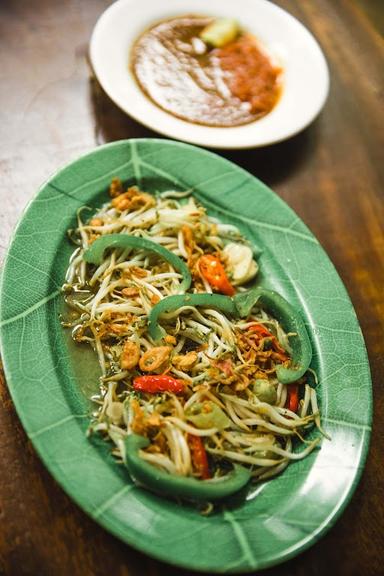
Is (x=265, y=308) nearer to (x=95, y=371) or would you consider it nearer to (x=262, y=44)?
(x=95, y=371)

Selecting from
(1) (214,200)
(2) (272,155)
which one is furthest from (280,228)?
(2) (272,155)

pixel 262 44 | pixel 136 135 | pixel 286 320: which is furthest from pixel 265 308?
pixel 262 44

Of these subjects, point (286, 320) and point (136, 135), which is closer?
point (286, 320)

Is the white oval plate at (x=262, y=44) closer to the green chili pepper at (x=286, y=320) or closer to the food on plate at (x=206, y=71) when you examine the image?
the food on plate at (x=206, y=71)

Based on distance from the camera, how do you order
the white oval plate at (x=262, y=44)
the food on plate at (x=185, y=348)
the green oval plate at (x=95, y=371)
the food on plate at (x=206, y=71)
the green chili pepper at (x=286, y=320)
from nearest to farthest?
1. the green oval plate at (x=95, y=371)
2. the food on plate at (x=185, y=348)
3. the green chili pepper at (x=286, y=320)
4. the white oval plate at (x=262, y=44)
5. the food on plate at (x=206, y=71)

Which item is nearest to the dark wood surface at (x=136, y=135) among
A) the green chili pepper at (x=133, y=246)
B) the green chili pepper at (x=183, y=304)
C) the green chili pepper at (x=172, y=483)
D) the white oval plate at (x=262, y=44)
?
the white oval plate at (x=262, y=44)

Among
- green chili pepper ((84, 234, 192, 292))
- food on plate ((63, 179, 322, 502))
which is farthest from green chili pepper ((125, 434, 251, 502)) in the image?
green chili pepper ((84, 234, 192, 292))
